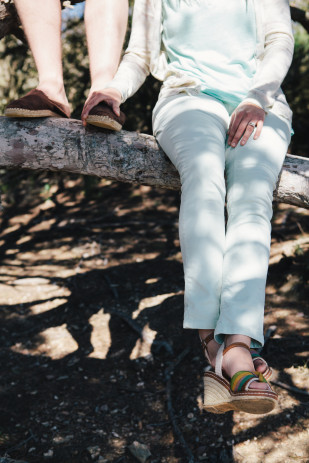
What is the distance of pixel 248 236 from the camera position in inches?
68.1

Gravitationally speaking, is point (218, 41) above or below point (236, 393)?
above

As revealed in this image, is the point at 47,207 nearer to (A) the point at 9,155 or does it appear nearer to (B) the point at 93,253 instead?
(B) the point at 93,253

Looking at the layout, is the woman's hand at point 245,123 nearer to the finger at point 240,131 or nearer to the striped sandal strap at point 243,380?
the finger at point 240,131

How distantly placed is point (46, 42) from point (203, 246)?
55.0 inches

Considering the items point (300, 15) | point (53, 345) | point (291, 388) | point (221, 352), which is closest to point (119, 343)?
point (53, 345)

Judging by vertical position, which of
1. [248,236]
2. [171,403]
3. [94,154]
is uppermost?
[94,154]

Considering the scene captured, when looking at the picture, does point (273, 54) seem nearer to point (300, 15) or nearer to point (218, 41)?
point (218, 41)

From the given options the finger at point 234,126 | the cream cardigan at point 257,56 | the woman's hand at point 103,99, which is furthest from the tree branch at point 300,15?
the woman's hand at point 103,99

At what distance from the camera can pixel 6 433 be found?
2.53m

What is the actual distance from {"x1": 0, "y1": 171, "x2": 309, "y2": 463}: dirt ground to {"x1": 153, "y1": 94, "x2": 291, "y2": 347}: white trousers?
3.51 feet

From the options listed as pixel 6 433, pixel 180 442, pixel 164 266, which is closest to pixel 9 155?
pixel 6 433

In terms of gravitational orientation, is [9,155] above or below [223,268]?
above

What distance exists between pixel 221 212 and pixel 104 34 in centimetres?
126

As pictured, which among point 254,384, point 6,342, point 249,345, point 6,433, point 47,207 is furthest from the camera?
point 47,207
